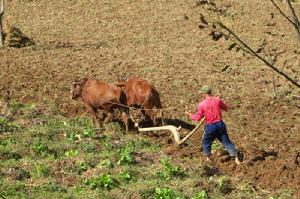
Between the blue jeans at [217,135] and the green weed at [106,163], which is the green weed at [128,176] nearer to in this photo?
the green weed at [106,163]

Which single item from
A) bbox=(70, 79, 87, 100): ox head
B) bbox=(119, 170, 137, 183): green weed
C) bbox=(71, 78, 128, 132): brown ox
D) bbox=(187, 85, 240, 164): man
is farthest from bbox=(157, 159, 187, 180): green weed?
bbox=(70, 79, 87, 100): ox head

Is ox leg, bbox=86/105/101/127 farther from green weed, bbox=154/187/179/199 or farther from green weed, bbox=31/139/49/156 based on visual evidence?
green weed, bbox=154/187/179/199

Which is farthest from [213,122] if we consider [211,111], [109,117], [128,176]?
[109,117]

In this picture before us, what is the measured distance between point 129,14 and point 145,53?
8.22 metres

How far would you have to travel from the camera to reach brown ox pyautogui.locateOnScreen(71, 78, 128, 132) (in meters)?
13.9

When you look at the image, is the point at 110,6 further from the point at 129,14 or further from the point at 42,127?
the point at 42,127

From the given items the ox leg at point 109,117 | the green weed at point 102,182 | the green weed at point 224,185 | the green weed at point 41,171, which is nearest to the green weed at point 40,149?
the green weed at point 41,171

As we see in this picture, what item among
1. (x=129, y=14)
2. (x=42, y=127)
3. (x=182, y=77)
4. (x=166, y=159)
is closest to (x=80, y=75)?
(x=182, y=77)

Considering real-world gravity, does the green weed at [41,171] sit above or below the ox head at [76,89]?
below

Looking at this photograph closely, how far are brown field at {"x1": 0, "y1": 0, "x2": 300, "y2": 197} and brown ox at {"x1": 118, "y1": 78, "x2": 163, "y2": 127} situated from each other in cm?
61

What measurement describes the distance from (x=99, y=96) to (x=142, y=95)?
3.32 feet

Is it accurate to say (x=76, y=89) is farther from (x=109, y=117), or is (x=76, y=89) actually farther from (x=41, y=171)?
(x=41, y=171)

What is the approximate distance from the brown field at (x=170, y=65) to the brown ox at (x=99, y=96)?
76 cm

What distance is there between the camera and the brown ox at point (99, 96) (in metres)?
13.9
